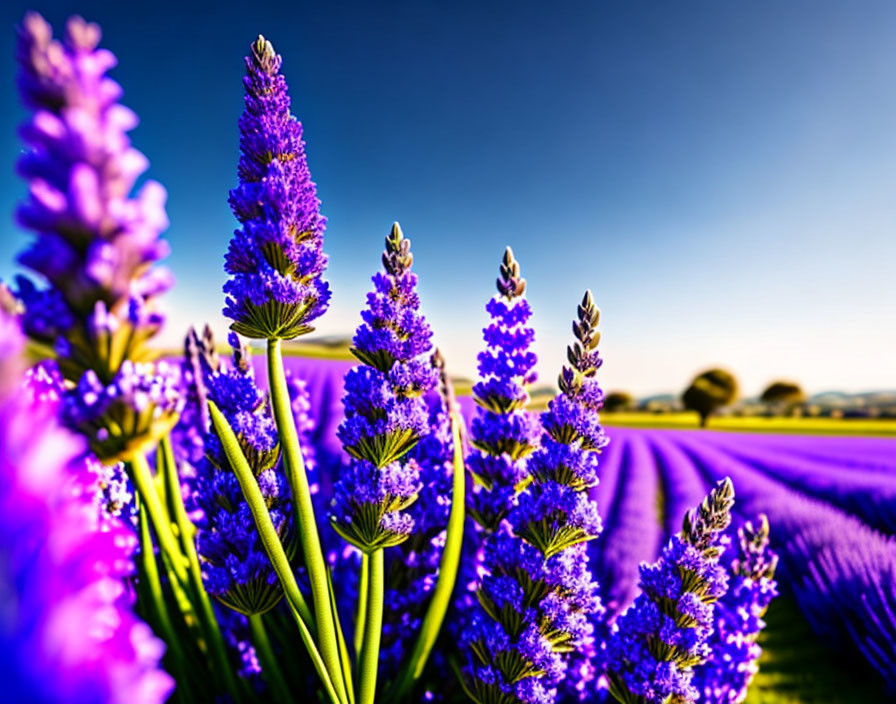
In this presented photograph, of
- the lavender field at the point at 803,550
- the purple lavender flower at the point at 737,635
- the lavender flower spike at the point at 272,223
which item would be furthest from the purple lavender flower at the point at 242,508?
the lavender field at the point at 803,550

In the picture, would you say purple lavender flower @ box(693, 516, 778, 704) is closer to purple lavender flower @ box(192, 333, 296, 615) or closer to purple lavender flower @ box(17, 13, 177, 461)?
purple lavender flower @ box(192, 333, 296, 615)

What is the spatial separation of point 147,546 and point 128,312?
0.82 m

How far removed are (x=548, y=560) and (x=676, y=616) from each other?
0.31m

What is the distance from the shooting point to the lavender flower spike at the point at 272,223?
2.63 ft

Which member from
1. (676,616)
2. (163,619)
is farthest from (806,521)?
(163,619)

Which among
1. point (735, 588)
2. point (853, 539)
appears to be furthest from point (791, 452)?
point (735, 588)

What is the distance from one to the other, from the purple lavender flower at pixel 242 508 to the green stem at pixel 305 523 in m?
0.15

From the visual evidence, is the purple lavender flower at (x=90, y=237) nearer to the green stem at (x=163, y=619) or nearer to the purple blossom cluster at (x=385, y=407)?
the purple blossom cluster at (x=385, y=407)

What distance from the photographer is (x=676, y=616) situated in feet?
3.33

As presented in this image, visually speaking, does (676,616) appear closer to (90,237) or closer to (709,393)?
(90,237)

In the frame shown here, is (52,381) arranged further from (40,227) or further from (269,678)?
(269,678)

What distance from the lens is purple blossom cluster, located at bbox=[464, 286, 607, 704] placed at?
3.28 feet

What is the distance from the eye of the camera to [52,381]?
0.69m

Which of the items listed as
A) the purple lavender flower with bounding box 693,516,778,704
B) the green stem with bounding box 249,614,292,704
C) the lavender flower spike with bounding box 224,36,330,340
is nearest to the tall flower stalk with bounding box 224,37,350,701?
A: the lavender flower spike with bounding box 224,36,330,340
